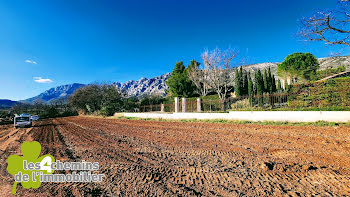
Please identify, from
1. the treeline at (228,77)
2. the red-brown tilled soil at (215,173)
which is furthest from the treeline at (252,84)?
the red-brown tilled soil at (215,173)

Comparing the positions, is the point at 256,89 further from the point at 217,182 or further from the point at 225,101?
the point at 217,182

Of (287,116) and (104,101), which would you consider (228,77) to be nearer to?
(287,116)

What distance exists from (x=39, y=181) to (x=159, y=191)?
241cm

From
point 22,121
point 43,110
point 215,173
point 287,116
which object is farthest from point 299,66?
point 43,110

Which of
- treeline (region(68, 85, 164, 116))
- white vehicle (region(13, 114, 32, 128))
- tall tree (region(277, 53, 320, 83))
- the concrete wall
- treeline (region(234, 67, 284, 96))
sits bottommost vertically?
white vehicle (region(13, 114, 32, 128))

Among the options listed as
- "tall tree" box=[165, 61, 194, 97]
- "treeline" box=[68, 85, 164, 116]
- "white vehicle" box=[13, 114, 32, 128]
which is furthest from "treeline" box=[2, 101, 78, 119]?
"tall tree" box=[165, 61, 194, 97]

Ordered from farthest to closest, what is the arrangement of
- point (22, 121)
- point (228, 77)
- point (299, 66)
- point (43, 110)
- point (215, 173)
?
point (43, 110)
point (299, 66)
point (228, 77)
point (22, 121)
point (215, 173)

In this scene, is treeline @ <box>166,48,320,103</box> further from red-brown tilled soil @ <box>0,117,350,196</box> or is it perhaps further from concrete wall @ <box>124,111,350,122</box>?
red-brown tilled soil @ <box>0,117,350,196</box>

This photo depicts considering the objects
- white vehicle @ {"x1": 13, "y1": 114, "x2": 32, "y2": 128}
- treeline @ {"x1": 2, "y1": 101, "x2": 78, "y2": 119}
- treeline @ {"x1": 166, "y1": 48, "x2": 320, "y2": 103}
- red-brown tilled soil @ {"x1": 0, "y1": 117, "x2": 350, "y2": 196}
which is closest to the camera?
red-brown tilled soil @ {"x1": 0, "y1": 117, "x2": 350, "y2": 196}

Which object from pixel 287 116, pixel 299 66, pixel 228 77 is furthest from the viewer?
pixel 299 66

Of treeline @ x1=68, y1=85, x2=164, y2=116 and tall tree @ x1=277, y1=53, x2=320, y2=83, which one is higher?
tall tree @ x1=277, y1=53, x2=320, y2=83

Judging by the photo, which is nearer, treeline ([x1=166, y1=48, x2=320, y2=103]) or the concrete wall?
the concrete wall

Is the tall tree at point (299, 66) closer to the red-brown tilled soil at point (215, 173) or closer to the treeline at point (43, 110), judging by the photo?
the red-brown tilled soil at point (215, 173)

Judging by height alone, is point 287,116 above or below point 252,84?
below
